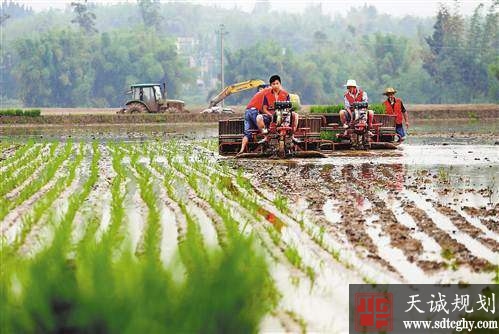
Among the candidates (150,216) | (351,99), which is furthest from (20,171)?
(351,99)

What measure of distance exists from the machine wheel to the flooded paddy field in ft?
120

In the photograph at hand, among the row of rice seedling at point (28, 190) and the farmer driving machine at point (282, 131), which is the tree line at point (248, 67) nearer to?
the farmer driving machine at point (282, 131)

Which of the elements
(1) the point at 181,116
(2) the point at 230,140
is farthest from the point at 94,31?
(2) the point at 230,140

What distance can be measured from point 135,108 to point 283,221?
4536 centimetres

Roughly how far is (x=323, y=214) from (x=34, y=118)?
41704 mm

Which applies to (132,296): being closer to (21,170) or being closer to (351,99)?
(21,170)

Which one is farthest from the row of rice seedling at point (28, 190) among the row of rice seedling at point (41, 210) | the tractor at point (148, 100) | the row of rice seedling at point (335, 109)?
the tractor at point (148, 100)

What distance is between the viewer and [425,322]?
17.3ft

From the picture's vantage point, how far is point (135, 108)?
176 ft

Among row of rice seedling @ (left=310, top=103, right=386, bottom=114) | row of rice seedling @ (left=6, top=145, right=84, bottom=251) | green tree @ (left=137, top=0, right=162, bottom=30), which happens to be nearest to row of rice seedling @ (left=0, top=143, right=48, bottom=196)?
row of rice seedling @ (left=6, top=145, right=84, bottom=251)

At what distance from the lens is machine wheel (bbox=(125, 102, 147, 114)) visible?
5341 centimetres

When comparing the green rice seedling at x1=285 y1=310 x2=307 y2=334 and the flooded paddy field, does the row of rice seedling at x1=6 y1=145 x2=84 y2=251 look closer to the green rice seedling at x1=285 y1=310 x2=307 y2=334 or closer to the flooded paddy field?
the flooded paddy field

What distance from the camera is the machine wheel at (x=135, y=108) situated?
175 ft

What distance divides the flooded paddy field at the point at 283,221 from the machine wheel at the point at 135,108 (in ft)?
120
